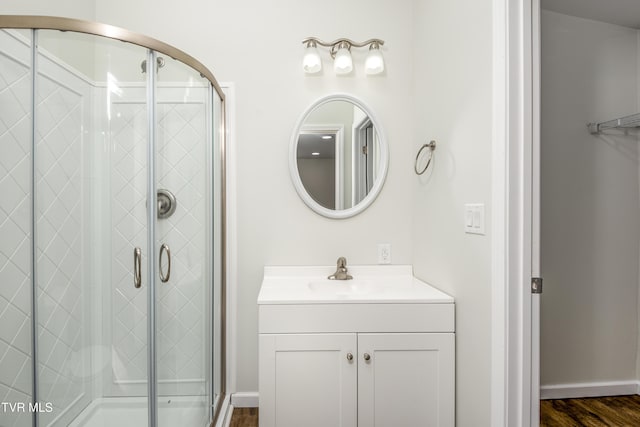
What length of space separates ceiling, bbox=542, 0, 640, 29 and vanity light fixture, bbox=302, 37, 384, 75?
0.85m

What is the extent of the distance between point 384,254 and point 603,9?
166cm

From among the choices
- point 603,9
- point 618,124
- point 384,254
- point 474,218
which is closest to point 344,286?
point 384,254

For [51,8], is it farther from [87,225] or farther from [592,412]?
[592,412]

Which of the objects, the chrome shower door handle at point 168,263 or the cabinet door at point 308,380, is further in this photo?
the cabinet door at point 308,380

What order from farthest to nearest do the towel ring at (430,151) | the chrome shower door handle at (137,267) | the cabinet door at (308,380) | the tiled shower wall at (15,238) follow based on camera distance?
the towel ring at (430,151) → the cabinet door at (308,380) → the chrome shower door handle at (137,267) → the tiled shower wall at (15,238)

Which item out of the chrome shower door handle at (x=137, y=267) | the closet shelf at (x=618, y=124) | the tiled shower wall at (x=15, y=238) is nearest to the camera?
the tiled shower wall at (x=15, y=238)

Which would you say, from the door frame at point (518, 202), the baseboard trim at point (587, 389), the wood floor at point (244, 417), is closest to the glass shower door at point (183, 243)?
the wood floor at point (244, 417)

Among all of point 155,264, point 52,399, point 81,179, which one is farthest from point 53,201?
point 52,399

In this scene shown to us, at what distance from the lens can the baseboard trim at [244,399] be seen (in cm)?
188

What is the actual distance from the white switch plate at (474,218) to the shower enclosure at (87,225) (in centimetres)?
122

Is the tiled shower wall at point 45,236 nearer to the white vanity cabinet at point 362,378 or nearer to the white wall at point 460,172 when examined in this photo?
the white vanity cabinet at point 362,378

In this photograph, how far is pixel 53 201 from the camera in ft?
3.62

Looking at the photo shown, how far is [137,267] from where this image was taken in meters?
1.21

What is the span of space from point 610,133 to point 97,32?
239cm
